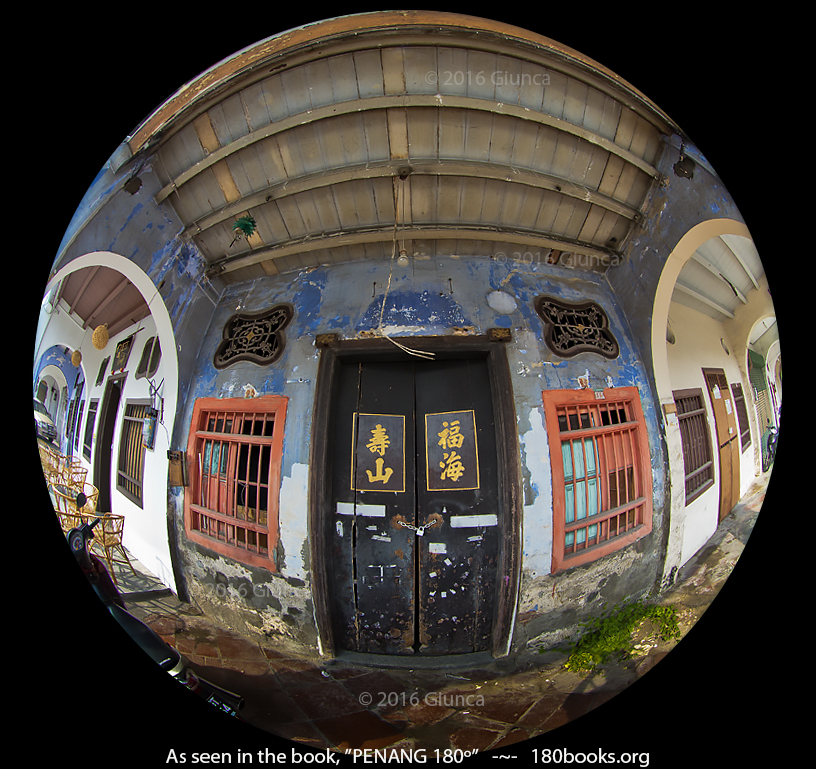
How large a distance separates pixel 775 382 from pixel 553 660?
138cm

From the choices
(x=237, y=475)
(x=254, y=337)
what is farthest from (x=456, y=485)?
(x=254, y=337)

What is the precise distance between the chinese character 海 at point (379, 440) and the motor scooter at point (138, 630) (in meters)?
1.07

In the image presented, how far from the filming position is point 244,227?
1416 millimetres

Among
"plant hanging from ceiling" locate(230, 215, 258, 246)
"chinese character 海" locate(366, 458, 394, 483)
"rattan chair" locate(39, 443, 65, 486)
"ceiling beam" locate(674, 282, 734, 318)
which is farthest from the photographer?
"rattan chair" locate(39, 443, 65, 486)

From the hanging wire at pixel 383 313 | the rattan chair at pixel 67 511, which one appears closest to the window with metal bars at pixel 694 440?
the hanging wire at pixel 383 313

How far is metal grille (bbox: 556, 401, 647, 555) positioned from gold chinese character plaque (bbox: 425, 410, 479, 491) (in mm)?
271

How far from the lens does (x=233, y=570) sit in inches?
55.5

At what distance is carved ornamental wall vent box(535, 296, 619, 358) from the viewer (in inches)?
53.9

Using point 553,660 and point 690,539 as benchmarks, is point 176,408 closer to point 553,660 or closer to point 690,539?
point 553,660

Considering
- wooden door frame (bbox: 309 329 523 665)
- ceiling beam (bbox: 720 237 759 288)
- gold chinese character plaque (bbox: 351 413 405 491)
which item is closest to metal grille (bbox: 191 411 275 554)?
wooden door frame (bbox: 309 329 523 665)

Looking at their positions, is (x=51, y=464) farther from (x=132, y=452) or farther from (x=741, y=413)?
(x=741, y=413)

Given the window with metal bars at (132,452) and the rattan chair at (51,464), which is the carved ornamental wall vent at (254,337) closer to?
the window with metal bars at (132,452)

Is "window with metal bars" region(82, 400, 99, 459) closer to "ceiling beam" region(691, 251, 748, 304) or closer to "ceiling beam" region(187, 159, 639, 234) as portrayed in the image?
"ceiling beam" region(187, 159, 639, 234)

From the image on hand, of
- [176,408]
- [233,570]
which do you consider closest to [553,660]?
[233,570]
